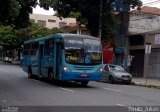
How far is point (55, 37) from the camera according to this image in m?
25.4

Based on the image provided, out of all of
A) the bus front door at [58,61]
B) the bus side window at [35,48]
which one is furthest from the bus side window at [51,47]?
the bus side window at [35,48]

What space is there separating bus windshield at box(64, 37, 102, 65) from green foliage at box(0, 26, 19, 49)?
5907 cm

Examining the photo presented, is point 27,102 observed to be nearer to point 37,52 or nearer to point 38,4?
point 37,52

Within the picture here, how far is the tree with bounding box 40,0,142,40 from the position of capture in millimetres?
42844

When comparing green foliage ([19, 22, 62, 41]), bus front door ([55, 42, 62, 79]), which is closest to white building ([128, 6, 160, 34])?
bus front door ([55, 42, 62, 79])

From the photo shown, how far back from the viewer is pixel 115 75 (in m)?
31.4

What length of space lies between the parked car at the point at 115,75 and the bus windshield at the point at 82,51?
712 cm

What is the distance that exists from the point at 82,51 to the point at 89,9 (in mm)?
19352

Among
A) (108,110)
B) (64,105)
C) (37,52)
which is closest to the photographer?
(108,110)

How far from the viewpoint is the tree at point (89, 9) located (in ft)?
141

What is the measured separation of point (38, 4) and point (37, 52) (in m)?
12.6

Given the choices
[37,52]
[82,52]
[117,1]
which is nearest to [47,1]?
[117,1]

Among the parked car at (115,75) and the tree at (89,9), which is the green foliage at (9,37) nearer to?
the tree at (89,9)

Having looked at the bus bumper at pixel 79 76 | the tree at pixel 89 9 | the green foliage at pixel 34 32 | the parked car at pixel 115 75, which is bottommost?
the parked car at pixel 115 75
